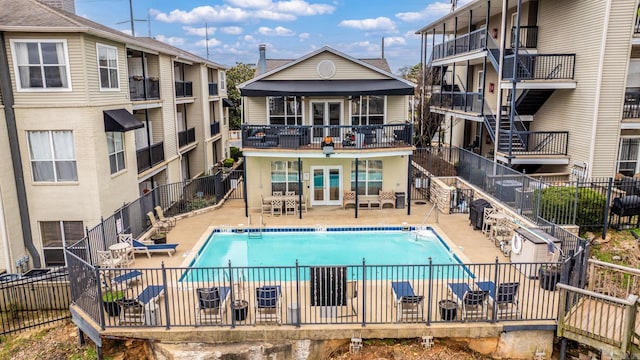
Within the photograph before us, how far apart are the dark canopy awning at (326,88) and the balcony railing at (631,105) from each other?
30.5 ft

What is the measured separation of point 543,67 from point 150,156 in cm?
1990

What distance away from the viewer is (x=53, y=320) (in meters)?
13.2

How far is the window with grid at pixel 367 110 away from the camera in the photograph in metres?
23.4

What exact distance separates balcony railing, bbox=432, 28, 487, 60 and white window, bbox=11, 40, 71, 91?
1987 cm

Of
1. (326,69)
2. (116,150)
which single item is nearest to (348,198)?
(326,69)

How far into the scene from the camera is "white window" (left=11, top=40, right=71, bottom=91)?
1567cm

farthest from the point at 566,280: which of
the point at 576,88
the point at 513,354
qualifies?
the point at 576,88

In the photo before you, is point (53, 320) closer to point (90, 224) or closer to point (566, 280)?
point (90, 224)

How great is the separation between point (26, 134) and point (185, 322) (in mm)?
10406

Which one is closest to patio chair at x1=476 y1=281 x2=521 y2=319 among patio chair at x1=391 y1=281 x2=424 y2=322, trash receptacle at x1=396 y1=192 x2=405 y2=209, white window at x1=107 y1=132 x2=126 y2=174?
patio chair at x1=391 y1=281 x2=424 y2=322

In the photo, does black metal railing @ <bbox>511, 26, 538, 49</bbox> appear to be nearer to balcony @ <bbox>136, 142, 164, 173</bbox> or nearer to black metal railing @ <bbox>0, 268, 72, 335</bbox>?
balcony @ <bbox>136, 142, 164, 173</bbox>

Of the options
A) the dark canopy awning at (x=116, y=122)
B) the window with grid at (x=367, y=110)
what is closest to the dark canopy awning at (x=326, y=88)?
the window with grid at (x=367, y=110)

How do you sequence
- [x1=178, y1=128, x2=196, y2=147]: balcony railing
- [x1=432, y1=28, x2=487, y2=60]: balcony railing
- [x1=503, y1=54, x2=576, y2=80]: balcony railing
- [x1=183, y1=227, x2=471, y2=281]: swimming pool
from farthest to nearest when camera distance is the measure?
[x1=178, y1=128, x2=196, y2=147]: balcony railing, [x1=432, y1=28, x2=487, y2=60]: balcony railing, [x1=503, y1=54, x2=576, y2=80]: balcony railing, [x1=183, y1=227, x2=471, y2=281]: swimming pool

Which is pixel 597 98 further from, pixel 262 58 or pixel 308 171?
pixel 262 58
